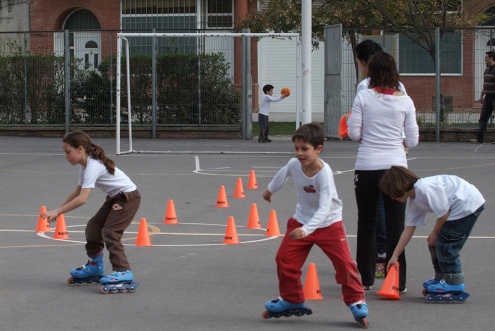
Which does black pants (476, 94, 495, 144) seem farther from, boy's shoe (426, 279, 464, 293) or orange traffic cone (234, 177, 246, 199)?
boy's shoe (426, 279, 464, 293)

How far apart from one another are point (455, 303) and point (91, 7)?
33.0m

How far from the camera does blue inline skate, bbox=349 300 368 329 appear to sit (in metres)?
6.51

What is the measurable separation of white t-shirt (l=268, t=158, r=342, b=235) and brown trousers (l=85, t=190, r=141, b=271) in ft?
4.83

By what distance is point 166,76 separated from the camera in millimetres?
25906

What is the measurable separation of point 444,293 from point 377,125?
1.37 metres

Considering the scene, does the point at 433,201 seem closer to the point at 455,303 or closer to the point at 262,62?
the point at 455,303

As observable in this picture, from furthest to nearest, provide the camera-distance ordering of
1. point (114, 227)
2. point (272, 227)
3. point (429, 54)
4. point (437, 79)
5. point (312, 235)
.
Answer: point (429, 54) → point (437, 79) → point (272, 227) → point (114, 227) → point (312, 235)

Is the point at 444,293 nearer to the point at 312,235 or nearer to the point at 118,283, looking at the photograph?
the point at 312,235

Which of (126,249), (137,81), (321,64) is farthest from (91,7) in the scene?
(126,249)

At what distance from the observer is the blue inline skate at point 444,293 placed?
7254 mm

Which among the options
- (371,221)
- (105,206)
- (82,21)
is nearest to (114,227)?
(105,206)

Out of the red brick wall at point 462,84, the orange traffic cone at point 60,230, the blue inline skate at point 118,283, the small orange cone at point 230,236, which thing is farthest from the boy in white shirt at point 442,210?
the red brick wall at point 462,84

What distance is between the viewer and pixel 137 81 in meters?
26.0

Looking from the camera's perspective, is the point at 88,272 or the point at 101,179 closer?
the point at 101,179
